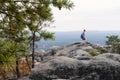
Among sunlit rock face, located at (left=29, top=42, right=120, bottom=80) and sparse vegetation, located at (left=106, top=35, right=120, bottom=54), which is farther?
sparse vegetation, located at (left=106, top=35, right=120, bottom=54)

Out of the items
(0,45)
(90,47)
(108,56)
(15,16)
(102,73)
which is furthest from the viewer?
(90,47)

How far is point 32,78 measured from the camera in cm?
2727

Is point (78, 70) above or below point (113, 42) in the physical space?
above

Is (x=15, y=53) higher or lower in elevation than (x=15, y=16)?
lower

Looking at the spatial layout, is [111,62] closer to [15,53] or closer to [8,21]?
[8,21]

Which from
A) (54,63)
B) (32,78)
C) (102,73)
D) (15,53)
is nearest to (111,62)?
(102,73)

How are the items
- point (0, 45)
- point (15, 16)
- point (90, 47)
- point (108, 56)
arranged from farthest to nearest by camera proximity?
point (90, 47), point (108, 56), point (15, 16), point (0, 45)

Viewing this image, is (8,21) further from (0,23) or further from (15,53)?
(15,53)

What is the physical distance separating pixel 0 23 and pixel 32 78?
41.7ft

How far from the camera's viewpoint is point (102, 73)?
26578mm

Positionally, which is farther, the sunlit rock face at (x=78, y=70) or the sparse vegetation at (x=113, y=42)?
the sparse vegetation at (x=113, y=42)

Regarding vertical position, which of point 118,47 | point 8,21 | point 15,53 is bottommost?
point 118,47

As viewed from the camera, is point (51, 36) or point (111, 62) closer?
point (51, 36)

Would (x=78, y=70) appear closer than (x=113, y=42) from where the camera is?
Yes
